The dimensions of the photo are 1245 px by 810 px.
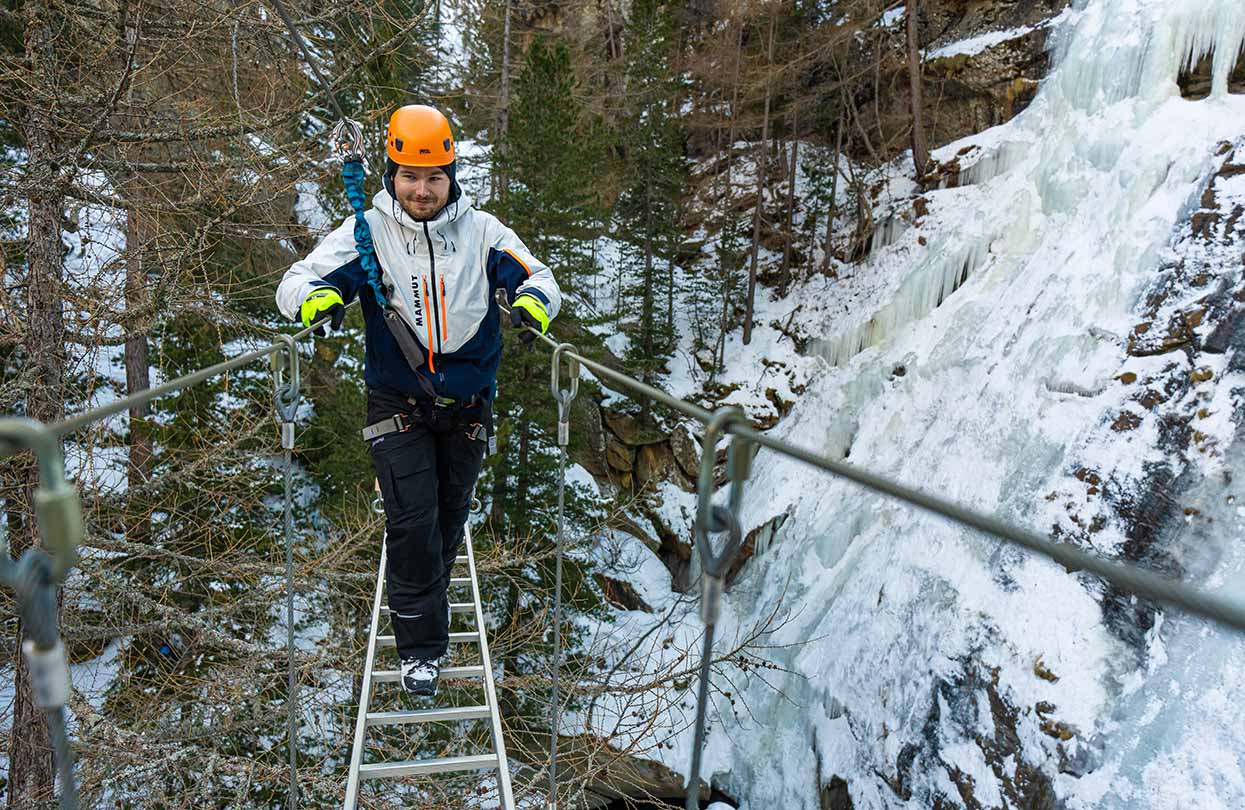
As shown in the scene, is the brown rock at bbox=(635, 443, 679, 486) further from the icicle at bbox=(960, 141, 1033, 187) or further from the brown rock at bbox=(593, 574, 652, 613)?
the icicle at bbox=(960, 141, 1033, 187)

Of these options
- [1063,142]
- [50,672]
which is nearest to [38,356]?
[50,672]

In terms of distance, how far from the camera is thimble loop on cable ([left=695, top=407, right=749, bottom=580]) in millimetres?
1172

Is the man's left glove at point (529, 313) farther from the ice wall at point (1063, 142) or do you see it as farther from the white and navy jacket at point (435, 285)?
the ice wall at point (1063, 142)

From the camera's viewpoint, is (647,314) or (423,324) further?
(647,314)

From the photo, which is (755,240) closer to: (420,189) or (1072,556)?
(420,189)

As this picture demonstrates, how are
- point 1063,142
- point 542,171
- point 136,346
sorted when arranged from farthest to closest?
point 1063,142 < point 542,171 < point 136,346

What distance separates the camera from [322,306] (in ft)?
8.52

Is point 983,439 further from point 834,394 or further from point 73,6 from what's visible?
point 73,6

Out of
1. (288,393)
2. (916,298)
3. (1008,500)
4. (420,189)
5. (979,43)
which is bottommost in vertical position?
(1008,500)

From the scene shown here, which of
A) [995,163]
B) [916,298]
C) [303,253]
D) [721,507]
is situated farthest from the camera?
[995,163]

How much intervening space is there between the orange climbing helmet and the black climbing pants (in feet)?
3.01

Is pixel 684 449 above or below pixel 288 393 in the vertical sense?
below

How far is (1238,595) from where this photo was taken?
640 cm

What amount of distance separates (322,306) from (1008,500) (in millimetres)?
8619
